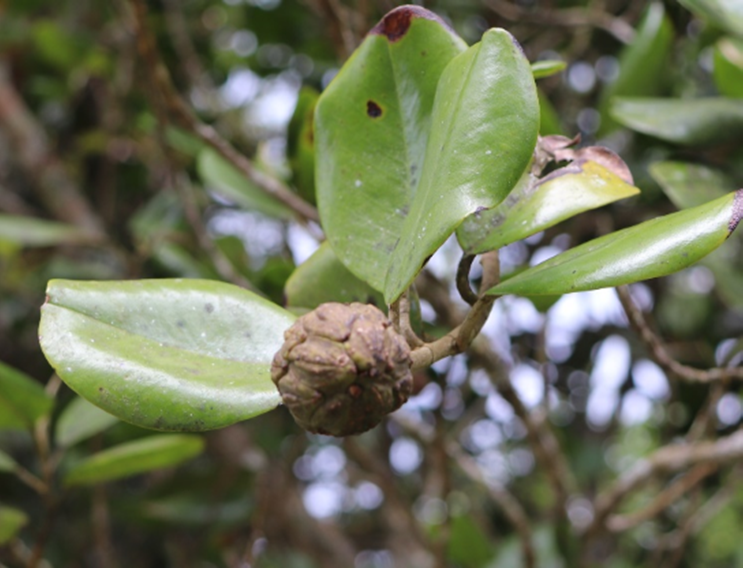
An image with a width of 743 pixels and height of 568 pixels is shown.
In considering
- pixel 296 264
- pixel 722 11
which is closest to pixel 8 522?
pixel 296 264

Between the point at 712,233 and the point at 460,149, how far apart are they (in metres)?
0.14

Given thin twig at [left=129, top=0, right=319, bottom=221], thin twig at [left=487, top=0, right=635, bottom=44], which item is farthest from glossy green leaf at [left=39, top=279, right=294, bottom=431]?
thin twig at [left=487, top=0, right=635, bottom=44]

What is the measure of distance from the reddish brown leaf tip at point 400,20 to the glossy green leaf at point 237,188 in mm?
403

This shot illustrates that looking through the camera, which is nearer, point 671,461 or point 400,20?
point 400,20

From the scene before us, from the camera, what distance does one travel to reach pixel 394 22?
50cm

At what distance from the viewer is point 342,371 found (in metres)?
0.37

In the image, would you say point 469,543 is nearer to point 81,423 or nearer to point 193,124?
point 81,423

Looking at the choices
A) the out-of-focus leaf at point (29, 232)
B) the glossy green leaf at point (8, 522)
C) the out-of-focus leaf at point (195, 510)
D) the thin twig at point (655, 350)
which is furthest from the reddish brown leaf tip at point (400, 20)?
the out-of-focus leaf at point (195, 510)

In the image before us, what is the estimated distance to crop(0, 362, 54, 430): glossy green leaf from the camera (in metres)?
0.67

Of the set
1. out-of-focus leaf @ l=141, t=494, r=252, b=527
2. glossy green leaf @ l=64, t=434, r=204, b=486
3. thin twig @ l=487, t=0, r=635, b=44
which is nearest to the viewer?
glossy green leaf @ l=64, t=434, r=204, b=486

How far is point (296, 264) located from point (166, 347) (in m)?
0.44

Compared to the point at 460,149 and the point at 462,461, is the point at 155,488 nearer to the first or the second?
the point at 462,461

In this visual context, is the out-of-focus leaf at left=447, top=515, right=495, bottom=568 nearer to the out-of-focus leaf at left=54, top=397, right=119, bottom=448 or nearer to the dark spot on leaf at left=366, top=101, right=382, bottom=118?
the out-of-focus leaf at left=54, top=397, right=119, bottom=448

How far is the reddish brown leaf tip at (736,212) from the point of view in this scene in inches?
15.3
